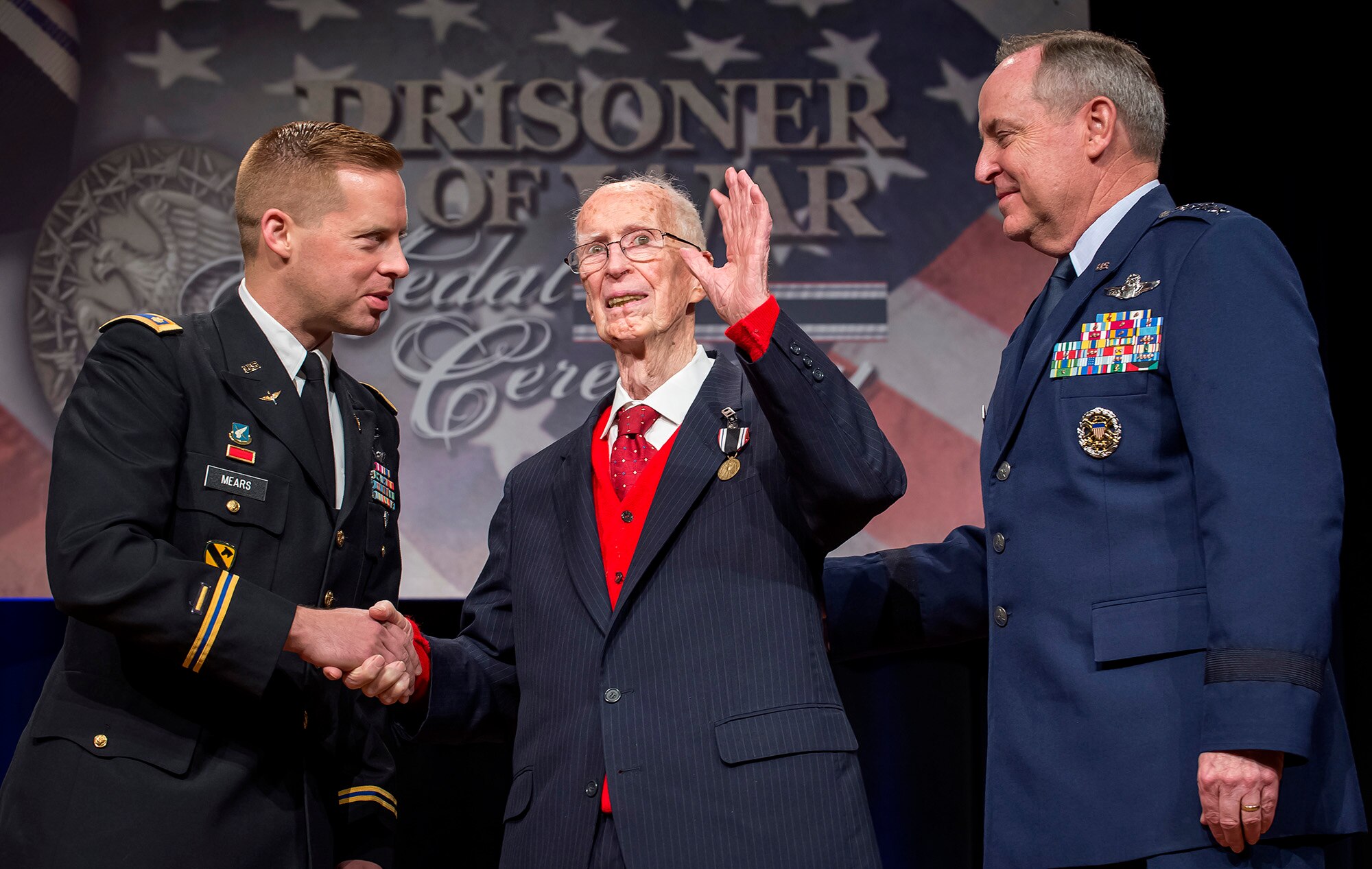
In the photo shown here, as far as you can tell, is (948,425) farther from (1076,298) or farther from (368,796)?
(368,796)

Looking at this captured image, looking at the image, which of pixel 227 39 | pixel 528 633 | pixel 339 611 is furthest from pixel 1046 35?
pixel 227 39

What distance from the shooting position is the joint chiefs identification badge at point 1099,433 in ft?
5.31

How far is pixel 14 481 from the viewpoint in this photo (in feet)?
13.9

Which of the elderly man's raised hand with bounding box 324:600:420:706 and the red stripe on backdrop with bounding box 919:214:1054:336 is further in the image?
the red stripe on backdrop with bounding box 919:214:1054:336

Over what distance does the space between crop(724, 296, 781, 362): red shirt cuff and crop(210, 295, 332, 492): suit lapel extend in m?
0.72

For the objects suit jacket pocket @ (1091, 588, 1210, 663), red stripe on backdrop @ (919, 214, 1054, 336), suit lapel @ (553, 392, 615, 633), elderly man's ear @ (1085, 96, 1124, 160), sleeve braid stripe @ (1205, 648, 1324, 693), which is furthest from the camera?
red stripe on backdrop @ (919, 214, 1054, 336)

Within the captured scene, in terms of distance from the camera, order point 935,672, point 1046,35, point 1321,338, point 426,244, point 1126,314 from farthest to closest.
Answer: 1. point 426,244
2. point 1321,338
3. point 935,672
4. point 1046,35
5. point 1126,314

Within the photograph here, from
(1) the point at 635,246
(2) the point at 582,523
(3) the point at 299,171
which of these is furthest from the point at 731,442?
(3) the point at 299,171

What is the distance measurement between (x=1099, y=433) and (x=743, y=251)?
582mm

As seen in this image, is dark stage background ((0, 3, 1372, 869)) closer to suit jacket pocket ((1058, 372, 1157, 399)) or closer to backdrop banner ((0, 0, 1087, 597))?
backdrop banner ((0, 0, 1087, 597))

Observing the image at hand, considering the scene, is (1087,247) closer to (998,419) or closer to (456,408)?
(998,419)

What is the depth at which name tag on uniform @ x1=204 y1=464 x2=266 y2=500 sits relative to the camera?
71.7 inches

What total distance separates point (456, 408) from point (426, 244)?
2.10 ft

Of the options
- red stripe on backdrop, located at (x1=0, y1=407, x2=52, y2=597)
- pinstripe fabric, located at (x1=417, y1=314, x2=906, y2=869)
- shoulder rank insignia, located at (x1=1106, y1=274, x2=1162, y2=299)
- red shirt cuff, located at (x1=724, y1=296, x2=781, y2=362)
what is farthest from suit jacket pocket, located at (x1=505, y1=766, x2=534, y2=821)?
red stripe on backdrop, located at (x1=0, y1=407, x2=52, y2=597)
